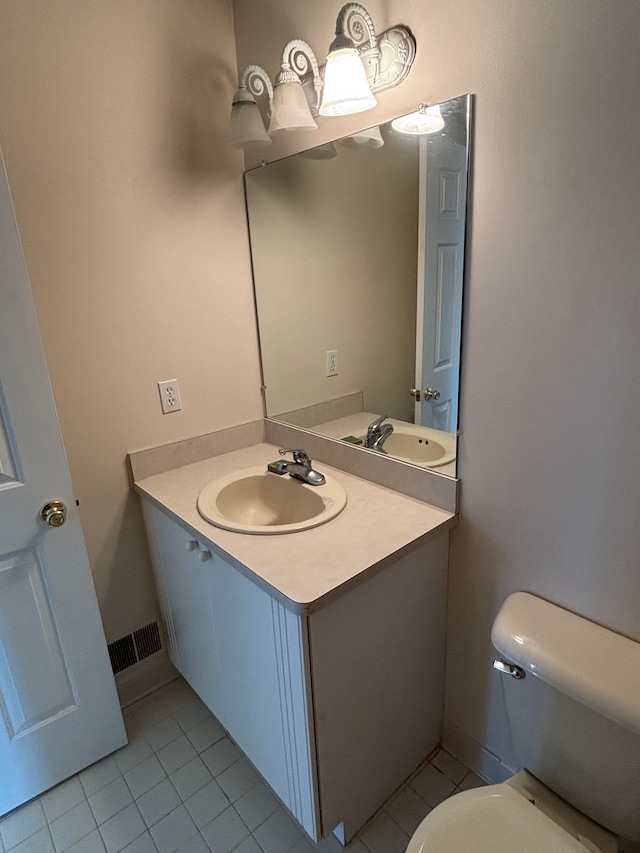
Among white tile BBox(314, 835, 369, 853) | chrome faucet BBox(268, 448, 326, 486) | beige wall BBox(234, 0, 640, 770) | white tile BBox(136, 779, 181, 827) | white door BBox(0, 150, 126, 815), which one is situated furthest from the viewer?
chrome faucet BBox(268, 448, 326, 486)

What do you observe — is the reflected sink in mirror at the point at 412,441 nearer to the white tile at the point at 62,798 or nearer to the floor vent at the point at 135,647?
the floor vent at the point at 135,647

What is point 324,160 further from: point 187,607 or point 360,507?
point 187,607

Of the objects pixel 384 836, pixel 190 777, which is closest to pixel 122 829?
pixel 190 777

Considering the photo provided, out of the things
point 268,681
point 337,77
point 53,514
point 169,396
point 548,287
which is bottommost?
point 268,681

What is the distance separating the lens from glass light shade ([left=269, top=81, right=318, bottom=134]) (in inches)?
49.0

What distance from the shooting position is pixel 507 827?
3.16ft

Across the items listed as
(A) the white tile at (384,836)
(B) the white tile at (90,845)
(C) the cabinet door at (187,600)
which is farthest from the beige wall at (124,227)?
(A) the white tile at (384,836)

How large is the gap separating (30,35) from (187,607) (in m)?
1.61

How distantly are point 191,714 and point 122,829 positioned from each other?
1.25 ft

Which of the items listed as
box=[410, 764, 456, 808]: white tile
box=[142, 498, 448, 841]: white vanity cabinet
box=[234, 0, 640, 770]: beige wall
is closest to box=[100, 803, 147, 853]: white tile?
box=[142, 498, 448, 841]: white vanity cabinet

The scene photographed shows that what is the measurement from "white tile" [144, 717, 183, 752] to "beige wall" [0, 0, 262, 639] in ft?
1.11

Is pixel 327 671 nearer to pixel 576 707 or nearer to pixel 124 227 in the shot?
pixel 576 707

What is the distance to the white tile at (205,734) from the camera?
1.55m

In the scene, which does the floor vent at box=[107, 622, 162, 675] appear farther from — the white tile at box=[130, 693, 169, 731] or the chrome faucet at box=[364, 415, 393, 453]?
the chrome faucet at box=[364, 415, 393, 453]
